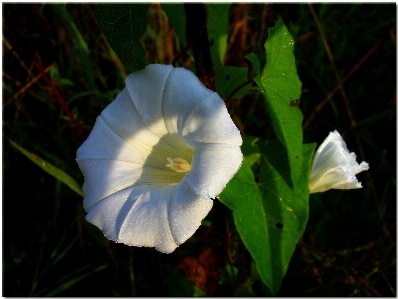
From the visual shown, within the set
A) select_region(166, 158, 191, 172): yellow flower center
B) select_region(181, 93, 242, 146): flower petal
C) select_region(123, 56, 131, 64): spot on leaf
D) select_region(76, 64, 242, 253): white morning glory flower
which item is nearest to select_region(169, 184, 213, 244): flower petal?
select_region(76, 64, 242, 253): white morning glory flower

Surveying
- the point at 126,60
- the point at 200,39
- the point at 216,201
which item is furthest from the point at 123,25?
the point at 216,201

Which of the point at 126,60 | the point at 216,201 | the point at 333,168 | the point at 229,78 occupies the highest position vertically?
the point at 126,60

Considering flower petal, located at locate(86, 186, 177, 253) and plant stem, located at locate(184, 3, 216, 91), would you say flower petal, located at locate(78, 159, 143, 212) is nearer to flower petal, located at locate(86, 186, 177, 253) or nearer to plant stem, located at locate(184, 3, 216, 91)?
flower petal, located at locate(86, 186, 177, 253)

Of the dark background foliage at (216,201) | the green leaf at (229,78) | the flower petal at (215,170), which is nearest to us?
the flower petal at (215,170)

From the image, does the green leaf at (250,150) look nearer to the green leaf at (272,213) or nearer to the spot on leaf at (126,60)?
the green leaf at (272,213)

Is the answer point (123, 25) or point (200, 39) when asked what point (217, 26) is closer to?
point (200, 39)

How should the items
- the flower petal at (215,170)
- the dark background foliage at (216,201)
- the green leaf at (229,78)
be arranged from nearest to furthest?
the flower petal at (215,170) → the green leaf at (229,78) → the dark background foliage at (216,201)

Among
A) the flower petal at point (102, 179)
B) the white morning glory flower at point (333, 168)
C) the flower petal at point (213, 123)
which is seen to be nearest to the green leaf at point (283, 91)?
the flower petal at point (213, 123)
